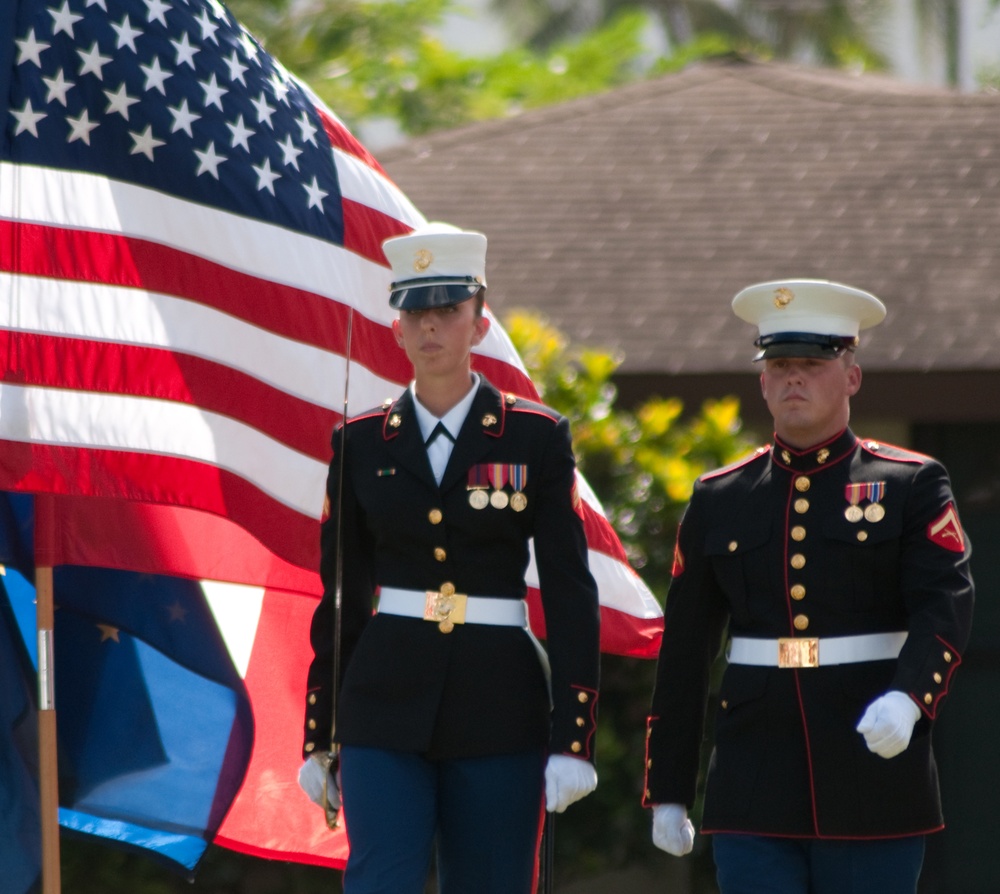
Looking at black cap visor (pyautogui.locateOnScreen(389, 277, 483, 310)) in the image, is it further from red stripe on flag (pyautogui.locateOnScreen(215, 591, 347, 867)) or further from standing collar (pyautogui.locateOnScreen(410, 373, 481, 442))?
red stripe on flag (pyautogui.locateOnScreen(215, 591, 347, 867))

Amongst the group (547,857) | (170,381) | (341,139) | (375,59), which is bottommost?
(547,857)

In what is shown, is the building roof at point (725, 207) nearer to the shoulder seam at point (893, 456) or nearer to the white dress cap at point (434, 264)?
the shoulder seam at point (893, 456)

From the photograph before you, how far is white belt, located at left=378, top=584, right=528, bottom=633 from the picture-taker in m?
4.19

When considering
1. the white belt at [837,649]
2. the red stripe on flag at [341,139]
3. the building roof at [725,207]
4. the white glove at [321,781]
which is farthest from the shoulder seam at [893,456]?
the building roof at [725,207]

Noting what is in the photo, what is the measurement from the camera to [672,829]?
428cm

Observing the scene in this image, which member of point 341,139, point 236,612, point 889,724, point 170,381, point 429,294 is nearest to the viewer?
point 889,724

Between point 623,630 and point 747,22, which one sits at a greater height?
point 747,22

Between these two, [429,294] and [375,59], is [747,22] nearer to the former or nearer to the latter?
[375,59]

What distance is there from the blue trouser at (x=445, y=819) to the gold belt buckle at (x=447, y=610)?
11.6 inches

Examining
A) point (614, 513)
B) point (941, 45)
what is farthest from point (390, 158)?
point (941, 45)

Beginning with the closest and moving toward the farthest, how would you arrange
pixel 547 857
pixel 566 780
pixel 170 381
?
1. pixel 566 780
2. pixel 547 857
3. pixel 170 381

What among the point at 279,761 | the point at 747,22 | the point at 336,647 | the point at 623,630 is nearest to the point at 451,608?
the point at 336,647

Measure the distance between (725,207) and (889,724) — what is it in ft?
19.6

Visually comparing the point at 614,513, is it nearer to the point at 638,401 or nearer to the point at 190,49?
the point at 638,401
